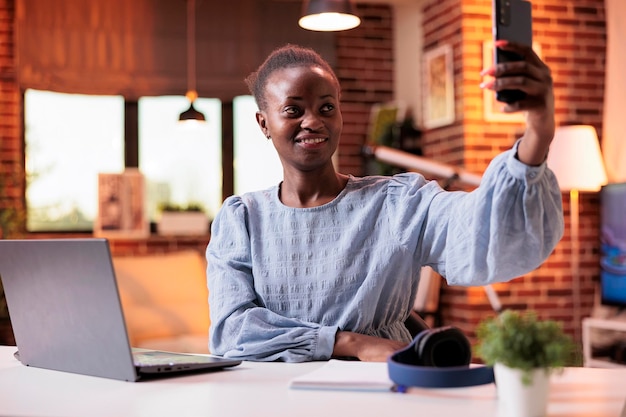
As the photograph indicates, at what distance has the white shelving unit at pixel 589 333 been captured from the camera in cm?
460

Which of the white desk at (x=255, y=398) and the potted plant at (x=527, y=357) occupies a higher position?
the potted plant at (x=527, y=357)

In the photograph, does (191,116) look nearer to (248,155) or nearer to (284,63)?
(248,155)

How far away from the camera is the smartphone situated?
1165 mm

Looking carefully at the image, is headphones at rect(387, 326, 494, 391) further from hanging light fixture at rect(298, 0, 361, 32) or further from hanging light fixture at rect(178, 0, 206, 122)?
hanging light fixture at rect(178, 0, 206, 122)

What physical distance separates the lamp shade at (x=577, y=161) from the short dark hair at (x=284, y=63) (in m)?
3.21

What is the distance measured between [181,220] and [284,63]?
421 cm

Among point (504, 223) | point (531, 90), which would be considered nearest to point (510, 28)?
point (531, 90)

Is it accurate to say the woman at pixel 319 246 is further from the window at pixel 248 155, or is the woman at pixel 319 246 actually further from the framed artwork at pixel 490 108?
the window at pixel 248 155

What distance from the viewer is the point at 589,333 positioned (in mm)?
4840

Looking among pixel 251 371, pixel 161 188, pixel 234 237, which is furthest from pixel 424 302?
pixel 251 371

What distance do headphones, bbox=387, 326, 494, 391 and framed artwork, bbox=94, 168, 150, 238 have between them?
4.80 meters

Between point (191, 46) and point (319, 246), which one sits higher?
point (191, 46)

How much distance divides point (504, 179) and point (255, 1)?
17.0 feet

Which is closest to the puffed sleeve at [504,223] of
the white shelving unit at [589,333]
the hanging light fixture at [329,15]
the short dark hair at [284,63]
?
the short dark hair at [284,63]
